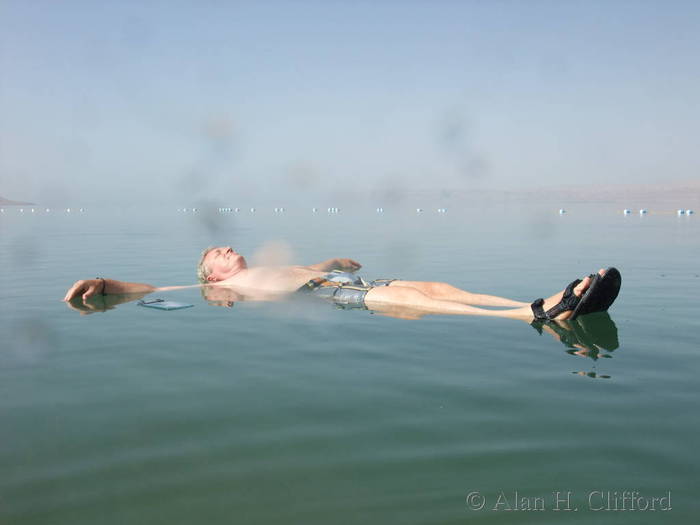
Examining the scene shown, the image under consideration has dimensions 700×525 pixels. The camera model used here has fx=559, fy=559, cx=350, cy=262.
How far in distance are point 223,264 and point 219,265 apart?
0.15m

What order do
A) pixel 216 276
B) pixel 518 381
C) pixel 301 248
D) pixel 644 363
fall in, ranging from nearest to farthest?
pixel 518 381 → pixel 644 363 → pixel 216 276 → pixel 301 248

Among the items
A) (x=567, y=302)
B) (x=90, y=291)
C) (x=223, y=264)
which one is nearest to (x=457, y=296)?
(x=567, y=302)

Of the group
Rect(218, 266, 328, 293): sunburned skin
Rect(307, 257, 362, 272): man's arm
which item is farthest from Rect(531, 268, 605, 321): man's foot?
Rect(307, 257, 362, 272): man's arm

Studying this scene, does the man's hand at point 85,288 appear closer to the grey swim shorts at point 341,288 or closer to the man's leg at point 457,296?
the grey swim shorts at point 341,288

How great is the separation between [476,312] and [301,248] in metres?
19.0

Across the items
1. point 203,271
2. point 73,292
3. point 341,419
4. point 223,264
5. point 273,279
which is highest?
point 223,264

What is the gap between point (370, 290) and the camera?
13125 millimetres

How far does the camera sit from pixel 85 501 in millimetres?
4402

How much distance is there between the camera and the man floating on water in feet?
34.7

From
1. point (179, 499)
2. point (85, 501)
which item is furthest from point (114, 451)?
point (179, 499)

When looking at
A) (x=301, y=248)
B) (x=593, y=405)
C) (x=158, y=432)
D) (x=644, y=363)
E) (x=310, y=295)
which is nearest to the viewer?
(x=158, y=432)

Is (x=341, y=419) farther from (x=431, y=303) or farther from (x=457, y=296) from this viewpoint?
(x=457, y=296)

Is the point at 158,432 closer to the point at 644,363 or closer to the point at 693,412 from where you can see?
the point at 693,412

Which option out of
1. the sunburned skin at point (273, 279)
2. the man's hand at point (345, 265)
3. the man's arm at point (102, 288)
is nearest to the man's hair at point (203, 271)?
the sunburned skin at point (273, 279)
